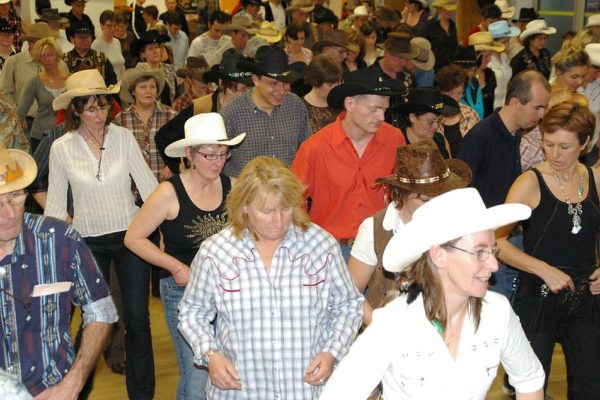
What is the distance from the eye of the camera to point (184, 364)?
4.91m

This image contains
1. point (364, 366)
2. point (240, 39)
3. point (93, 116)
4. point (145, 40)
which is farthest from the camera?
point (240, 39)

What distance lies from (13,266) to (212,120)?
68.8 inches

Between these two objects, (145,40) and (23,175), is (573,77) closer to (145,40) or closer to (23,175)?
(145,40)

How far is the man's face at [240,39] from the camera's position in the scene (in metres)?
11.3

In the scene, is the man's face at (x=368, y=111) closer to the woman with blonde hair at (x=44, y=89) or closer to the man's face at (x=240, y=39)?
the woman with blonde hair at (x=44, y=89)

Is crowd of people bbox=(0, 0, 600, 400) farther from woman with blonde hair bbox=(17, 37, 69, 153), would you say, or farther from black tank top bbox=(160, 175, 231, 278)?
woman with blonde hair bbox=(17, 37, 69, 153)

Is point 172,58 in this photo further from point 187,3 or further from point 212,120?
point 212,120

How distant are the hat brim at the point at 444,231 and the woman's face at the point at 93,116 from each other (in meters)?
3.03

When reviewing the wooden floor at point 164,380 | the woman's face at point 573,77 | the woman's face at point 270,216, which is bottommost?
the wooden floor at point 164,380

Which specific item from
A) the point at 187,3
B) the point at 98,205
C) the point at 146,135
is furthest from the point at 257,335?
the point at 187,3

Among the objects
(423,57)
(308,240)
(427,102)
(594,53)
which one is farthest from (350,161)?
(423,57)

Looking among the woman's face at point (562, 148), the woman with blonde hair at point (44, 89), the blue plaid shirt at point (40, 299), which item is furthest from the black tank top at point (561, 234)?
the woman with blonde hair at point (44, 89)

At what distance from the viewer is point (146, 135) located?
7059 mm

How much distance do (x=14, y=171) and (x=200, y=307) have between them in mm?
974
